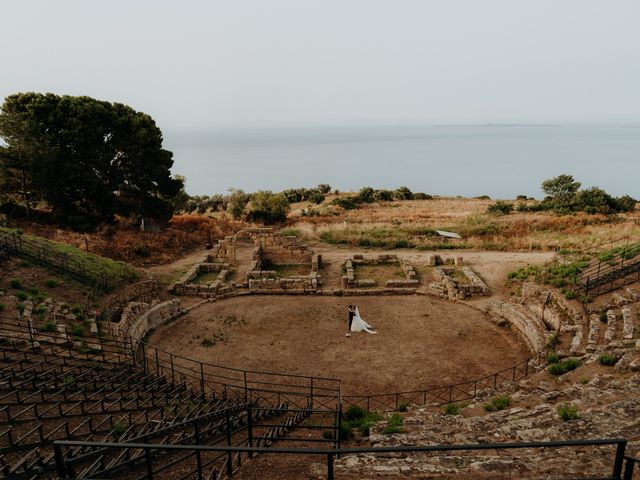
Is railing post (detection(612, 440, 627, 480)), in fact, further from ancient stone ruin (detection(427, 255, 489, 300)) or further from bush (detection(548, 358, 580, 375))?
ancient stone ruin (detection(427, 255, 489, 300))

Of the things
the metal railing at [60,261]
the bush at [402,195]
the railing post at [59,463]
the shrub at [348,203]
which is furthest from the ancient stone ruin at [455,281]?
the bush at [402,195]

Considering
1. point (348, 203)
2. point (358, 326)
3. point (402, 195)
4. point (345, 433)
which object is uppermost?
point (402, 195)

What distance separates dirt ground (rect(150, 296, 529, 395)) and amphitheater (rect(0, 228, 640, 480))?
0.09m

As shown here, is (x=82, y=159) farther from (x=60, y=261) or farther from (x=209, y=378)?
(x=209, y=378)

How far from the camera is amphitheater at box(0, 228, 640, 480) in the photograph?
8.03 meters

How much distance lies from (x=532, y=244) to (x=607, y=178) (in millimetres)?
137787

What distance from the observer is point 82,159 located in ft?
107

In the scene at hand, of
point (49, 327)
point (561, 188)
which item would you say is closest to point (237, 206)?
point (49, 327)

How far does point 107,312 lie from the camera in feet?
64.2

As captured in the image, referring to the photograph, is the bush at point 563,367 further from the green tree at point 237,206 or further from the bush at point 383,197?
Answer: the bush at point 383,197

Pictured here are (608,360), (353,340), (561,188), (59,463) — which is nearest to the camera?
(59,463)

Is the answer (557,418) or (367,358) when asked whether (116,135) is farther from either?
(557,418)

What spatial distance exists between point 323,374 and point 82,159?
26.2 m

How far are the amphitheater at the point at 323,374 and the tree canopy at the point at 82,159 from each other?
9790mm
